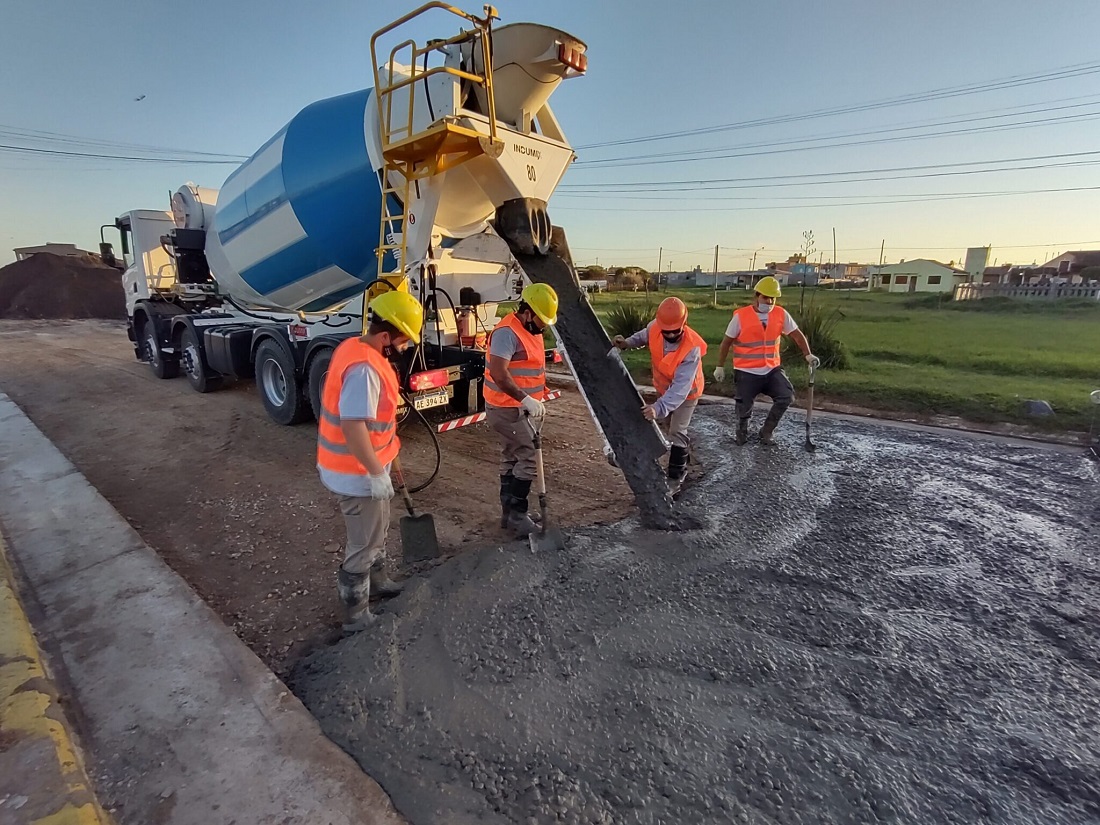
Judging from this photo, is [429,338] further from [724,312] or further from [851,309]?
[851,309]

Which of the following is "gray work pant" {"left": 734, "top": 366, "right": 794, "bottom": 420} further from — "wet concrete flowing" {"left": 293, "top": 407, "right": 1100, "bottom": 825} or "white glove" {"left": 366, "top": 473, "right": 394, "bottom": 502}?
"white glove" {"left": 366, "top": 473, "right": 394, "bottom": 502}

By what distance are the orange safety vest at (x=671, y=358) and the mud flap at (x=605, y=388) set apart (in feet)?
0.98

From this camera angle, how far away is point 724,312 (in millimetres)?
21484

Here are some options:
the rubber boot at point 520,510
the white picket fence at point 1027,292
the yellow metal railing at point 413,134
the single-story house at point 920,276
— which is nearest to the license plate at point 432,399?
the yellow metal railing at point 413,134

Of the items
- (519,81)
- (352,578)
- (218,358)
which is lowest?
(352,578)

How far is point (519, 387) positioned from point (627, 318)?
26.4ft

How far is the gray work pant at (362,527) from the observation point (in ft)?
9.59

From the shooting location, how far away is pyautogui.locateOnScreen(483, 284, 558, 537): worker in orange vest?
392 centimetres

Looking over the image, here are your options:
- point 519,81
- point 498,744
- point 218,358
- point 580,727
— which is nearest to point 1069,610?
point 580,727

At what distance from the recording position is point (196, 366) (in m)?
8.75

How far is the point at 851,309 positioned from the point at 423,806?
23686 millimetres

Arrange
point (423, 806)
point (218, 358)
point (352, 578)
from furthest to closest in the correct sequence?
point (218, 358) < point (352, 578) < point (423, 806)

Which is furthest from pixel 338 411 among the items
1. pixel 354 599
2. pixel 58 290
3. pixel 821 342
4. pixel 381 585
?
Result: pixel 58 290

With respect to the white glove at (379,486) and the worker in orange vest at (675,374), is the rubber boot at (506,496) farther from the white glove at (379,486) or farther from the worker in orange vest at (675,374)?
the white glove at (379,486)
